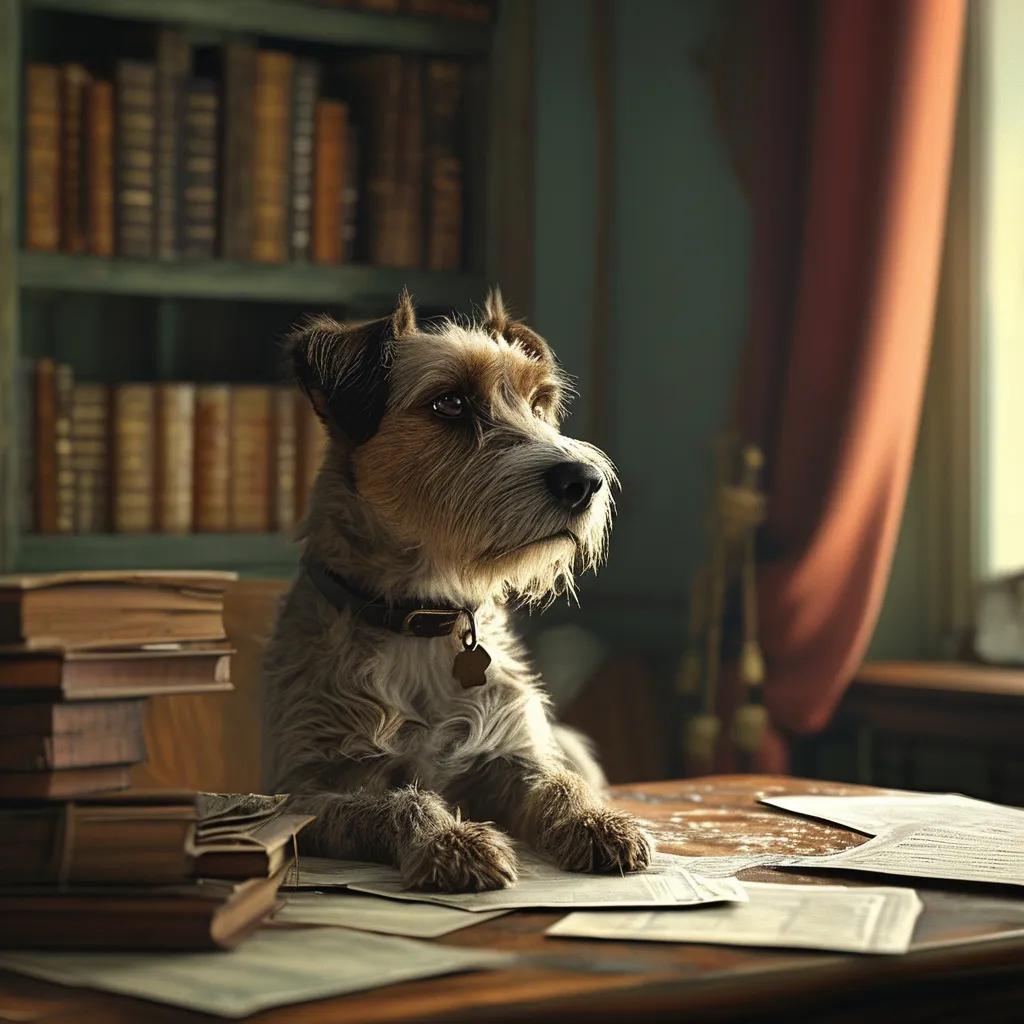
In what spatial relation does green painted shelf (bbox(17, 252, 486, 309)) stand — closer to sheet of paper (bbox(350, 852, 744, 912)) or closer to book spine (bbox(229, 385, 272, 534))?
book spine (bbox(229, 385, 272, 534))

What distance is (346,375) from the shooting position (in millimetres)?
1469

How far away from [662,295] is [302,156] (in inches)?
35.7

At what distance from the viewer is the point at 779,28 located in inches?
124

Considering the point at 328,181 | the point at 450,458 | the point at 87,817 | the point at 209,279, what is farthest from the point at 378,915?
the point at 328,181

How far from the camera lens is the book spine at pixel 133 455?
2861 mm

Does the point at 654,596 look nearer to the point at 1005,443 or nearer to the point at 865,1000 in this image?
the point at 1005,443

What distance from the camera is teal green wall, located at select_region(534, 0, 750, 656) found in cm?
324

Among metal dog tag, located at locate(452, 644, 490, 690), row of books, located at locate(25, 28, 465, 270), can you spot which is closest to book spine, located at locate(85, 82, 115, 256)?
row of books, located at locate(25, 28, 465, 270)

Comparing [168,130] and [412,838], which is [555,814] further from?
[168,130]

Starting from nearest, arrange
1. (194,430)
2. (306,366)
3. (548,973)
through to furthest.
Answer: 1. (548,973)
2. (306,366)
3. (194,430)

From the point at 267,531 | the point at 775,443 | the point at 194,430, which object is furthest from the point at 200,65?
the point at 775,443

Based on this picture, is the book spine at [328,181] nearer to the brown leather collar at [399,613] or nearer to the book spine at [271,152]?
the book spine at [271,152]

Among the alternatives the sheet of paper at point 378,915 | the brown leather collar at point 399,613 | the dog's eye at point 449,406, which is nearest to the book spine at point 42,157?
the dog's eye at point 449,406

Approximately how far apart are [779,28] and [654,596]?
4.39ft
